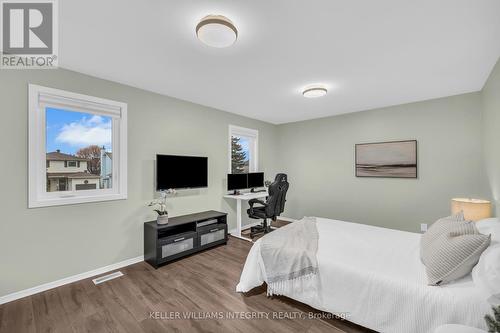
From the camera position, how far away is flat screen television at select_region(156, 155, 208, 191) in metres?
3.17

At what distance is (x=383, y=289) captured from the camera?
157 cm

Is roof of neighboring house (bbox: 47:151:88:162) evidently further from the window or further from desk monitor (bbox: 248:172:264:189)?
desk monitor (bbox: 248:172:264:189)

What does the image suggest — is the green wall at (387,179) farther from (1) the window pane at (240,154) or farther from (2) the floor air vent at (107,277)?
(2) the floor air vent at (107,277)

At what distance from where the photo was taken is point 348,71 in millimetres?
2533

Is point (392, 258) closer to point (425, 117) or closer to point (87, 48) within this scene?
point (425, 117)

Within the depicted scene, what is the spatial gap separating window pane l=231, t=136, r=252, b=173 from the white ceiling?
5.00 ft

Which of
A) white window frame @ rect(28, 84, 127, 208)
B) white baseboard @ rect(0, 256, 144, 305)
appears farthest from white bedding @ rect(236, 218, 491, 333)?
white window frame @ rect(28, 84, 127, 208)

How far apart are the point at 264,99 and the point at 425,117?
2721mm

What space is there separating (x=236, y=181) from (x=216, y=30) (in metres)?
3.06

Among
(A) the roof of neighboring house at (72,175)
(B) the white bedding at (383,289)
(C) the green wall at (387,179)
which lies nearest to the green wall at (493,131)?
(C) the green wall at (387,179)

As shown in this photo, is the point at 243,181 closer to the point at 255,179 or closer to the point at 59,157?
the point at 255,179

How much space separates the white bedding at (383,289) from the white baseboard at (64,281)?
1.75 m

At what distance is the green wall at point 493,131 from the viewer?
91.3 inches

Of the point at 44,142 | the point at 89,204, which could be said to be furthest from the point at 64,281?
the point at 44,142
